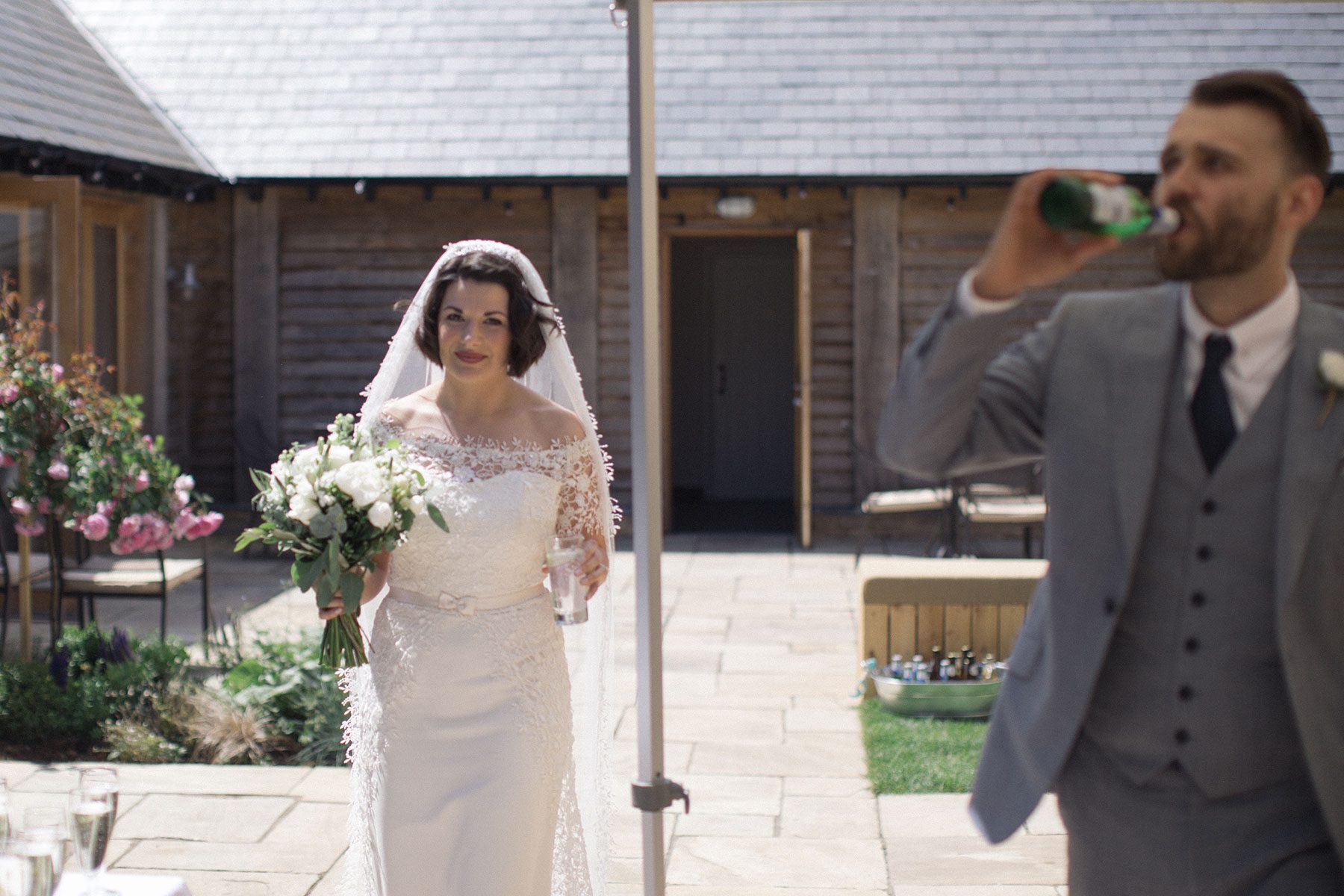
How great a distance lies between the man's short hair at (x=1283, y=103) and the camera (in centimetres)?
194

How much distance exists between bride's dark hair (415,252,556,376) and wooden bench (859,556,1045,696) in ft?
10.6

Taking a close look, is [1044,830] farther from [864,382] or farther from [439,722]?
[864,382]

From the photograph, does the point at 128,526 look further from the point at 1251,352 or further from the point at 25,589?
the point at 1251,352

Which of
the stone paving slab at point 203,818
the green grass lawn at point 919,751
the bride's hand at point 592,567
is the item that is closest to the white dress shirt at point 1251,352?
the bride's hand at point 592,567

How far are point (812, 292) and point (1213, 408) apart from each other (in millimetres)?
9863

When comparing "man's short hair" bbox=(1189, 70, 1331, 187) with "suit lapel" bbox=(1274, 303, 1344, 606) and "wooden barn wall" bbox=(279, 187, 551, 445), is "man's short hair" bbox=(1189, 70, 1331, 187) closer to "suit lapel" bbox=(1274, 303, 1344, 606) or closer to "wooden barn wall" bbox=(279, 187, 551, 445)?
"suit lapel" bbox=(1274, 303, 1344, 606)

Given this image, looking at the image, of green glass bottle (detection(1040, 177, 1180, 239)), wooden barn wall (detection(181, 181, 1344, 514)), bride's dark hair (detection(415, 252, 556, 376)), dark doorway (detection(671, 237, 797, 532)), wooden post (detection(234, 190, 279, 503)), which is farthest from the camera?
dark doorway (detection(671, 237, 797, 532))

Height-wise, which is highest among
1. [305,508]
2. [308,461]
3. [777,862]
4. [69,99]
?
[69,99]

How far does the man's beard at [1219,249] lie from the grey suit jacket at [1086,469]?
122 mm

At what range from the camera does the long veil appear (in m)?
3.70

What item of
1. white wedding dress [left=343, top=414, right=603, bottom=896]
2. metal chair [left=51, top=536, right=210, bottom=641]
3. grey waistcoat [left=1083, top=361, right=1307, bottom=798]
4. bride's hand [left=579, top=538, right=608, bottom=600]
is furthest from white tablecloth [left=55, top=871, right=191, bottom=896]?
metal chair [left=51, top=536, right=210, bottom=641]

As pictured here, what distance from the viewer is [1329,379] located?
1909 mm

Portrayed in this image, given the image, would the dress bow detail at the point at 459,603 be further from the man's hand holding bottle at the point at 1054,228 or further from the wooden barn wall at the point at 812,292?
the wooden barn wall at the point at 812,292

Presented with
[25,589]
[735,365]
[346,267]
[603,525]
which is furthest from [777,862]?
[735,365]
